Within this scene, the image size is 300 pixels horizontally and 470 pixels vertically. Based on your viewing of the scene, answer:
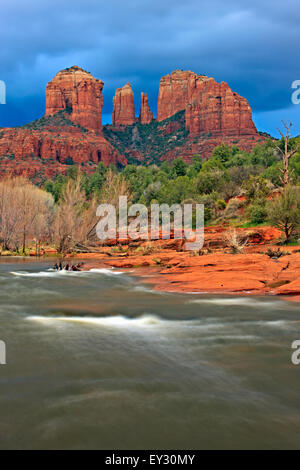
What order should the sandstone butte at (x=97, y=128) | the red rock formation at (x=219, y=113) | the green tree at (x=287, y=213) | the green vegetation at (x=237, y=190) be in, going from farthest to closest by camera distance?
the red rock formation at (x=219, y=113) < the sandstone butte at (x=97, y=128) < the green vegetation at (x=237, y=190) < the green tree at (x=287, y=213)

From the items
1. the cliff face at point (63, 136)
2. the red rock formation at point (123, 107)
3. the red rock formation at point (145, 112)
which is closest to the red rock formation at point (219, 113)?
the cliff face at point (63, 136)

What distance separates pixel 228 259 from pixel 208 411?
10886 mm

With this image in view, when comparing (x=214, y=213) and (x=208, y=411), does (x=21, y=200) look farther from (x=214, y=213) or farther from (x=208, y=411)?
(x=208, y=411)

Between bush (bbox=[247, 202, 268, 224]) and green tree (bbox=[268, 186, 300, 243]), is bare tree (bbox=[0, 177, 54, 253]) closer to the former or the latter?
bush (bbox=[247, 202, 268, 224])

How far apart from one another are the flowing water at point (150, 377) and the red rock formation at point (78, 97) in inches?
5796

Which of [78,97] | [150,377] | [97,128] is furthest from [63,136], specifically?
[150,377]

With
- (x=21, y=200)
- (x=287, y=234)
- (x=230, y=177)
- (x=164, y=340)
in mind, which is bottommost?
(x=164, y=340)

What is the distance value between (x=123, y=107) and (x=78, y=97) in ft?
133

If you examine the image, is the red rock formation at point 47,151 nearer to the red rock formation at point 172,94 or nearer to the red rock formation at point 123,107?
the red rock formation at point 123,107

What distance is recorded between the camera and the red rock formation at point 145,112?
593 feet

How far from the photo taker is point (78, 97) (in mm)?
152250

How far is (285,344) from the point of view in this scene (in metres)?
5.78

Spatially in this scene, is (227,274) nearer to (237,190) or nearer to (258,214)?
(258,214)
